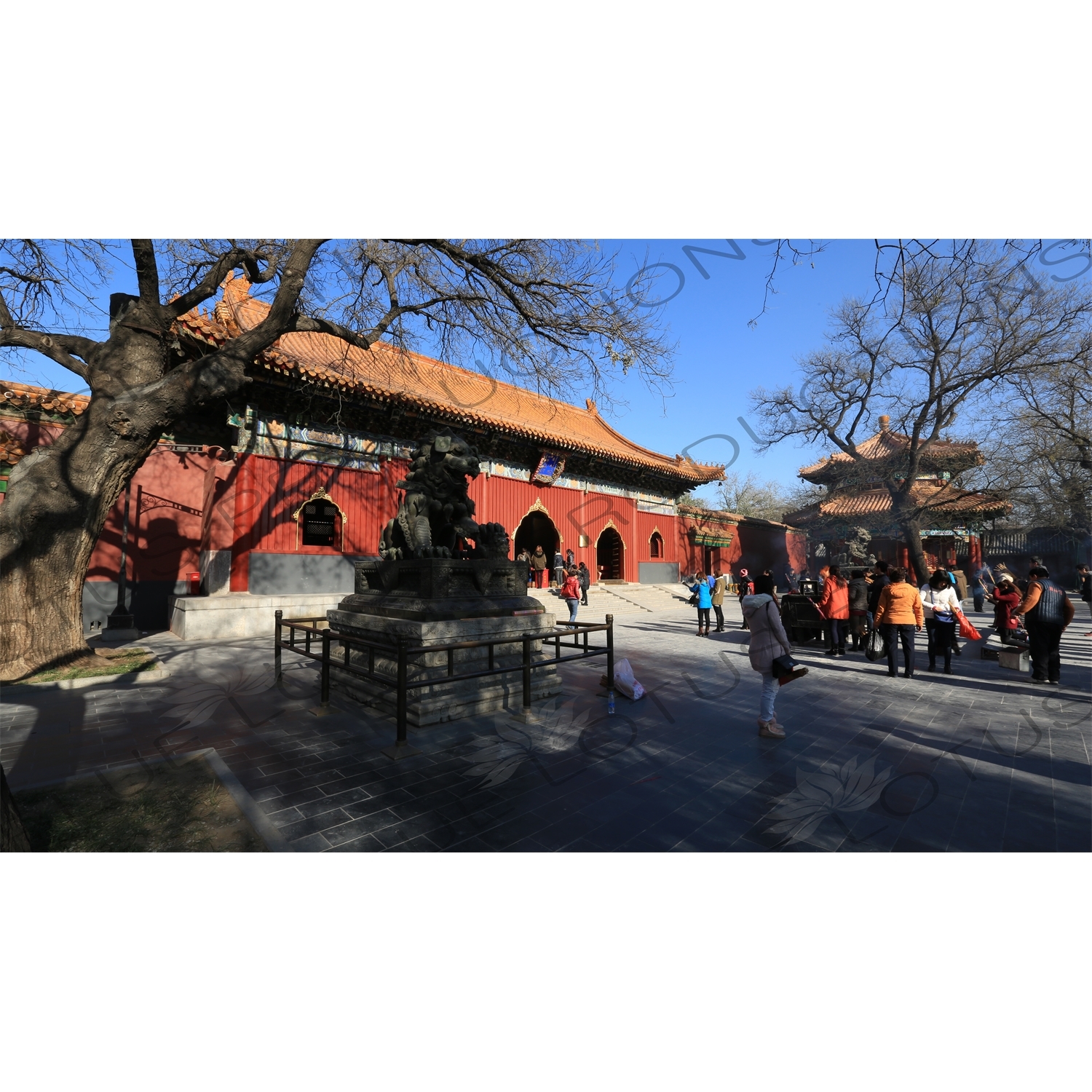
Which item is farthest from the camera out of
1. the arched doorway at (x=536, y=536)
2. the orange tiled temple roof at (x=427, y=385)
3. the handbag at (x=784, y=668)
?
the arched doorway at (x=536, y=536)

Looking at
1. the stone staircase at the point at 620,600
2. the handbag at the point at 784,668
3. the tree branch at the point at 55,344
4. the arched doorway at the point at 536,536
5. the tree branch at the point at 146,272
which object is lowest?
the stone staircase at the point at 620,600

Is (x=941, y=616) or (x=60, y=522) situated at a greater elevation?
(x=60, y=522)

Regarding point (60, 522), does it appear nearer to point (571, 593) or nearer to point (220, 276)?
point (220, 276)

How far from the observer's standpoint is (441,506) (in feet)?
18.4

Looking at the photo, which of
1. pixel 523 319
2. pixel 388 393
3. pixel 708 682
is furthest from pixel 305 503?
pixel 708 682

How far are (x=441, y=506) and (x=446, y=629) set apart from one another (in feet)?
4.98

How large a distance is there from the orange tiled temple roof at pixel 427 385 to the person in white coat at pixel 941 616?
596 cm

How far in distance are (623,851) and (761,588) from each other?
286cm

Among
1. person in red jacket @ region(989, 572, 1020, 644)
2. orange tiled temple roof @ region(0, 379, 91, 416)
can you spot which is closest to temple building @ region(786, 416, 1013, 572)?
person in red jacket @ region(989, 572, 1020, 644)

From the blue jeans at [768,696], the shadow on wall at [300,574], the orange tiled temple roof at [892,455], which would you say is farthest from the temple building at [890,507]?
the shadow on wall at [300,574]

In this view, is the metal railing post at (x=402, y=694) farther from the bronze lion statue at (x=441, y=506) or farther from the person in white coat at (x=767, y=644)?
the person in white coat at (x=767, y=644)

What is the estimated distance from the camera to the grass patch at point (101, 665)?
5.76 metres

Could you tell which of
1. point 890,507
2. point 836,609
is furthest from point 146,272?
point 890,507

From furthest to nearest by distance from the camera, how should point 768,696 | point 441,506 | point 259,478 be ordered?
point 259,478, point 441,506, point 768,696
